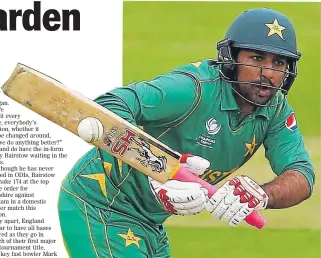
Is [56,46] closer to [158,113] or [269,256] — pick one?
[158,113]

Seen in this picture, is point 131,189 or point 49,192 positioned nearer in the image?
point 131,189

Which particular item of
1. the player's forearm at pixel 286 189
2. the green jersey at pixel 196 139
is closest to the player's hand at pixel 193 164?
the green jersey at pixel 196 139

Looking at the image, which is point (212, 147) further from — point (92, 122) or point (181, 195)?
point (92, 122)

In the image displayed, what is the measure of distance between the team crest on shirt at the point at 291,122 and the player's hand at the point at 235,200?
15.4 inches

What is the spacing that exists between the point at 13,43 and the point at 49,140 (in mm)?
408

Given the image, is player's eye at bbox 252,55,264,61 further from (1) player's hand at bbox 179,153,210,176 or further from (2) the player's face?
(1) player's hand at bbox 179,153,210,176

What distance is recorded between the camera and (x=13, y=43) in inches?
142

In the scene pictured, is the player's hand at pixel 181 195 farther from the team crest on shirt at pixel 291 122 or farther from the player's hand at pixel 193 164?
the team crest on shirt at pixel 291 122

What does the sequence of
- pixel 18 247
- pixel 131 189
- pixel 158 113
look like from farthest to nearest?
pixel 18 247, pixel 131 189, pixel 158 113

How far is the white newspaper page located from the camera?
11.7 feet

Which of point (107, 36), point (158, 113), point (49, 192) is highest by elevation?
point (107, 36)

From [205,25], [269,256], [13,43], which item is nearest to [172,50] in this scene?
[205,25]

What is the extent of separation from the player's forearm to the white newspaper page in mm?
779

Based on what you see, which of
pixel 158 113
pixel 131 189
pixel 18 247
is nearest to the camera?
pixel 158 113
